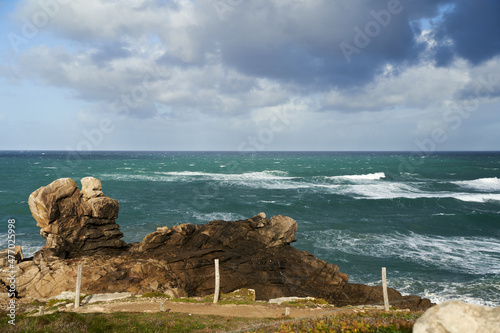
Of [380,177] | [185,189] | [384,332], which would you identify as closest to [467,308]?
[384,332]

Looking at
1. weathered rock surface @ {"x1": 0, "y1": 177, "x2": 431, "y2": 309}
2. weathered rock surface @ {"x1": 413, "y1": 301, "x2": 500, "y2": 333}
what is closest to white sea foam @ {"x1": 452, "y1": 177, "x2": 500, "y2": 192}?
weathered rock surface @ {"x1": 0, "y1": 177, "x2": 431, "y2": 309}

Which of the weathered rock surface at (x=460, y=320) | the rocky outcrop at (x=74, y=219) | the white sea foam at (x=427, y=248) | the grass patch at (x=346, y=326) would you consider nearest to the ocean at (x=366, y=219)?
the white sea foam at (x=427, y=248)

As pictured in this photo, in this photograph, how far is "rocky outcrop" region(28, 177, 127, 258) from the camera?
24.5 m

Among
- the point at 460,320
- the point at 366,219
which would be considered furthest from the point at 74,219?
the point at 366,219

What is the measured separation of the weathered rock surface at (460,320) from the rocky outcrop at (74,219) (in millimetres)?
24198

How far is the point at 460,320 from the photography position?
747 cm

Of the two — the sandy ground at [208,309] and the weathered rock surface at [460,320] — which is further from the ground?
the weathered rock surface at [460,320]

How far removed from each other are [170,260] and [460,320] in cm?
1815

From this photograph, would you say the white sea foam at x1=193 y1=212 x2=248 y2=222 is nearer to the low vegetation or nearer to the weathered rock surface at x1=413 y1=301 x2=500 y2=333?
the low vegetation

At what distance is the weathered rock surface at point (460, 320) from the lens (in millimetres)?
7340

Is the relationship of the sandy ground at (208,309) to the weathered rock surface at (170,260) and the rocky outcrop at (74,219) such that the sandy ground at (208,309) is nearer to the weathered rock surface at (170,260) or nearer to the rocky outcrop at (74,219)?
the weathered rock surface at (170,260)

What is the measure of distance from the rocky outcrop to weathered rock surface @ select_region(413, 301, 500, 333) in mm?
24198

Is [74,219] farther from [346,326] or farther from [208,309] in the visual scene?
[346,326]

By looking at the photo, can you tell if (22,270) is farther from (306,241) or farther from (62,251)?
(306,241)
